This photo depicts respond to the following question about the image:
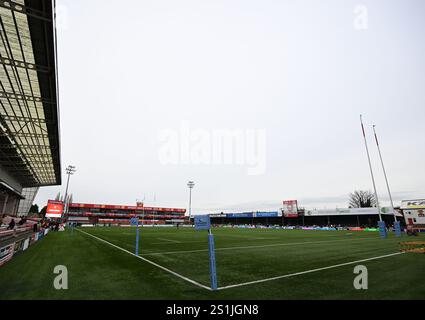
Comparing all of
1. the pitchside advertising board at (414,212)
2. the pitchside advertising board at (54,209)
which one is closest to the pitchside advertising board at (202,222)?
the pitchside advertising board at (54,209)

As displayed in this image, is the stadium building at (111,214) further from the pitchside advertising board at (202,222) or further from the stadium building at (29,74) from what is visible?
the pitchside advertising board at (202,222)

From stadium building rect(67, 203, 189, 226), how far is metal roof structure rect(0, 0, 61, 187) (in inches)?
2542

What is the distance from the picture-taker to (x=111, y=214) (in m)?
103

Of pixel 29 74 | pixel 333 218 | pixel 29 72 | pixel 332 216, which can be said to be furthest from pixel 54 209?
pixel 333 218

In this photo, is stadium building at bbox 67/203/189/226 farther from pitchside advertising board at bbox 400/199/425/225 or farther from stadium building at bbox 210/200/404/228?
pitchside advertising board at bbox 400/199/425/225

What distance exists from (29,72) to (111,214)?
10012 centimetres

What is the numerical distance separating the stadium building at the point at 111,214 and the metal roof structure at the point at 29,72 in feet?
212

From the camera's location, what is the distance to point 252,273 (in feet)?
27.8

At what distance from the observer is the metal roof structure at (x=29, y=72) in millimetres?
10047

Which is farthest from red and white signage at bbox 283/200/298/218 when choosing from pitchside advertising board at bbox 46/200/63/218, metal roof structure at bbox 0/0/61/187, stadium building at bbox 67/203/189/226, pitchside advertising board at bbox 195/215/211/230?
pitchside advertising board at bbox 195/215/211/230

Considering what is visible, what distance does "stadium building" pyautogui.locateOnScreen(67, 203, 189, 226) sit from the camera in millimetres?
92031
